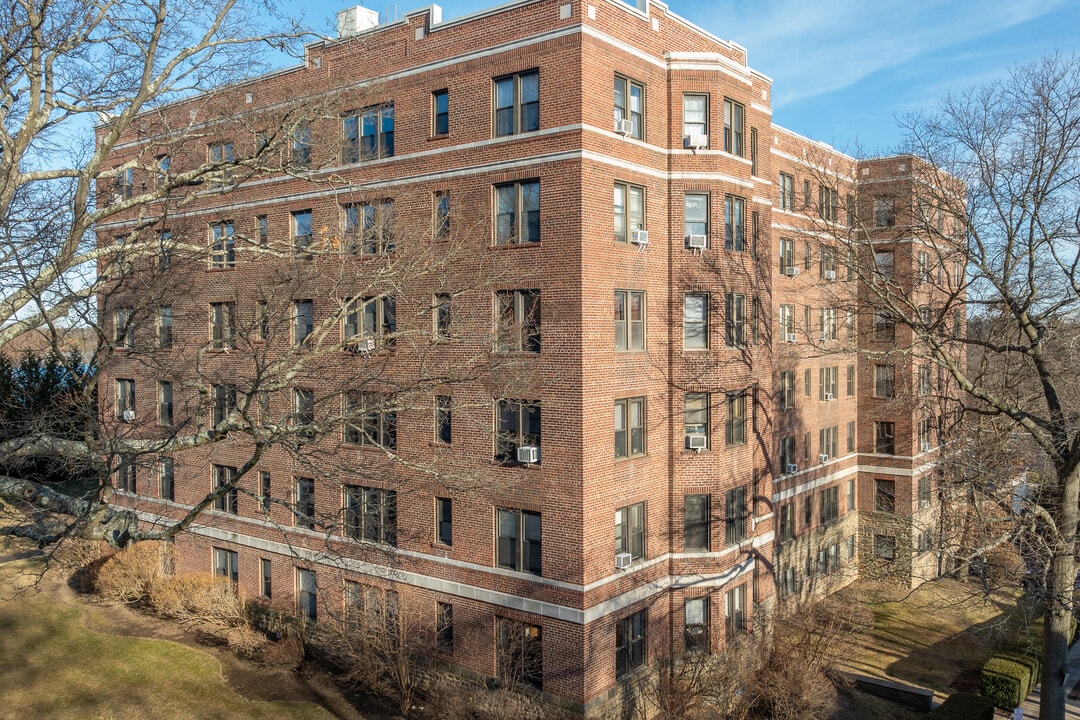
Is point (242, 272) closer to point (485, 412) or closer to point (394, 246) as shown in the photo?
point (394, 246)

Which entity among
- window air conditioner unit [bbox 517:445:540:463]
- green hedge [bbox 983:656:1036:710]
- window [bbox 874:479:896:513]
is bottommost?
green hedge [bbox 983:656:1036:710]

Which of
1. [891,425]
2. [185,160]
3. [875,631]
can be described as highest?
[185,160]

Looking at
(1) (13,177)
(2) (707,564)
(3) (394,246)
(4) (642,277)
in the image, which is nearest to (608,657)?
(2) (707,564)

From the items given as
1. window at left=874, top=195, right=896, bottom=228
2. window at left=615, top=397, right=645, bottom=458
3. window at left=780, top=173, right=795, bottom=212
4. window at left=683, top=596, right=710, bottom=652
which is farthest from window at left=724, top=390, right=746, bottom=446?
window at left=874, top=195, right=896, bottom=228

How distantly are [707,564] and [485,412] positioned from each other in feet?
24.4

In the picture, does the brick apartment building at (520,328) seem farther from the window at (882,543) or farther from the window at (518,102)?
the window at (882,543)

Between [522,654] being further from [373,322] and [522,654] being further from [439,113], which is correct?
[439,113]

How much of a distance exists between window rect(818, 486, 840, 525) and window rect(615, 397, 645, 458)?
50.5ft

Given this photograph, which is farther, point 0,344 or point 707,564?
point 707,564

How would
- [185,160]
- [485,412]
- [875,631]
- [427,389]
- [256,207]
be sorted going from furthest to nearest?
[875,631], [185,160], [256,207], [485,412], [427,389]

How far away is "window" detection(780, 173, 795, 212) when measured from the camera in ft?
103

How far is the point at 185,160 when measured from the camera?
2728 centimetres

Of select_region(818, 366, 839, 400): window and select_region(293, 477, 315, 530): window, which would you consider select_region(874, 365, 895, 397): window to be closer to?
select_region(818, 366, 839, 400): window

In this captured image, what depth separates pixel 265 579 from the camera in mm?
26000
